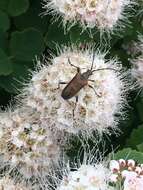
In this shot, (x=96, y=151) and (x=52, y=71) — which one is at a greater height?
(x=52, y=71)

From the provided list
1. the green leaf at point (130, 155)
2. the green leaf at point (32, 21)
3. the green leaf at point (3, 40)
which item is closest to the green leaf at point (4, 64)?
the green leaf at point (3, 40)

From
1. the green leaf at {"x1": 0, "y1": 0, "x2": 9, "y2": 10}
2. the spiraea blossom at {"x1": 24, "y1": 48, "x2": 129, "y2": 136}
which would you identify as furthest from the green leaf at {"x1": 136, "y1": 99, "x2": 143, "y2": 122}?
the green leaf at {"x1": 0, "y1": 0, "x2": 9, "y2": 10}

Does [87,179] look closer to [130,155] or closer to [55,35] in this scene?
[130,155]

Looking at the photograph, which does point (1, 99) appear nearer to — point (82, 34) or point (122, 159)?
point (82, 34)

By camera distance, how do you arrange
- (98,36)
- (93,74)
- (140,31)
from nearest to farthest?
(93,74) < (98,36) < (140,31)

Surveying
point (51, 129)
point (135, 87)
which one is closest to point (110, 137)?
point (135, 87)

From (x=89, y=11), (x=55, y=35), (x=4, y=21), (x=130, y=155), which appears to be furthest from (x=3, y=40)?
(x=130, y=155)

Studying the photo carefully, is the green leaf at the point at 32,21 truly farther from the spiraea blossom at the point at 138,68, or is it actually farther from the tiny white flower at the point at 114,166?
the tiny white flower at the point at 114,166

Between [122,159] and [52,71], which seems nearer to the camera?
[122,159]
